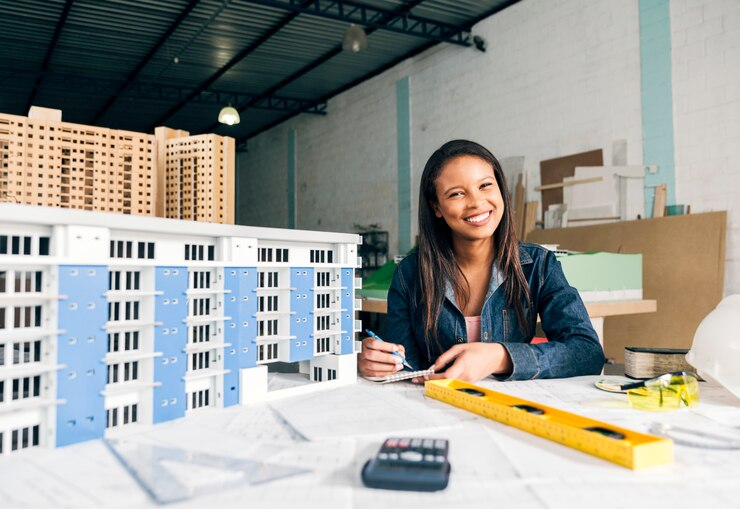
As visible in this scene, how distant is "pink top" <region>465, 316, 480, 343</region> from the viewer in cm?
184

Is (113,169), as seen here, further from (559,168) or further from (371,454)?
(559,168)

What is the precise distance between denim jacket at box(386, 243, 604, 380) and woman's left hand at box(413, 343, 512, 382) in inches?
5.3

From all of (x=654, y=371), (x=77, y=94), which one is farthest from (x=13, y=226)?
(x=77, y=94)

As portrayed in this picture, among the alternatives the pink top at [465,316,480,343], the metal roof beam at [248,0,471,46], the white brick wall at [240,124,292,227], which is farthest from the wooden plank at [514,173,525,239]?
the white brick wall at [240,124,292,227]

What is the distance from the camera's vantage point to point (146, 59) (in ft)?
22.7

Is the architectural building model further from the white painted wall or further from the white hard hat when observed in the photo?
the white painted wall

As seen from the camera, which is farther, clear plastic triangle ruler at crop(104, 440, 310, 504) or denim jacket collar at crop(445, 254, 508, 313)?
denim jacket collar at crop(445, 254, 508, 313)

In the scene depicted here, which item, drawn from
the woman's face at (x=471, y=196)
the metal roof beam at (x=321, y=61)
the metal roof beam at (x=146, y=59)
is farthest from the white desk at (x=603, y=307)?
the metal roof beam at (x=146, y=59)

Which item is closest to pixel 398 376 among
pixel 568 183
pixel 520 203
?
pixel 568 183

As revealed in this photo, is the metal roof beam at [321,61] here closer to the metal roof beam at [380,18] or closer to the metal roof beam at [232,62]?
the metal roof beam at [380,18]

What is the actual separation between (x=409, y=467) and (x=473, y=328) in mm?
1133

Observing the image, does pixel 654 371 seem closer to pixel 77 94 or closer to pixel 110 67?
pixel 110 67

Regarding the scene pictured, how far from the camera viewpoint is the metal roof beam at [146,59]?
570 centimetres

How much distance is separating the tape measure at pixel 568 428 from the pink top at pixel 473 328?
2.07ft
